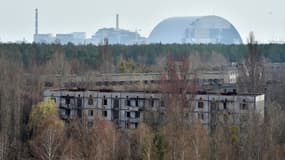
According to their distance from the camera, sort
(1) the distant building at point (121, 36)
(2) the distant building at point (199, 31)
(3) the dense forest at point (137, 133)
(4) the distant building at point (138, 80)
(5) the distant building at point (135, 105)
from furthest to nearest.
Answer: (1) the distant building at point (121, 36)
(2) the distant building at point (199, 31)
(4) the distant building at point (138, 80)
(5) the distant building at point (135, 105)
(3) the dense forest at point (137, 133)

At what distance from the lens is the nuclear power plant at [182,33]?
2741 inches

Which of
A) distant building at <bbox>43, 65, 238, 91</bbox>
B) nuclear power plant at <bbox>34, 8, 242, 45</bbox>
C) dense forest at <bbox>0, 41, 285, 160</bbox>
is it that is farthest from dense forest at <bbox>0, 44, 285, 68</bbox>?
nuclear power plant at <bbox>34, 8, 242, 45</bbox>

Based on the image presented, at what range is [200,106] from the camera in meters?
16.4

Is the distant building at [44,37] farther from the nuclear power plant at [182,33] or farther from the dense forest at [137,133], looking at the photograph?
the dense forest at [137,133]

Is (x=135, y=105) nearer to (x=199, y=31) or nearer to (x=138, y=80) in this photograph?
(x=138, y=80)

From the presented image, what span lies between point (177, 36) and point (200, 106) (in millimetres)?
57623

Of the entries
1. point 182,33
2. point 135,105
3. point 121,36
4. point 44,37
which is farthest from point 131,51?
point 44,37

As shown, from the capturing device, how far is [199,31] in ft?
230

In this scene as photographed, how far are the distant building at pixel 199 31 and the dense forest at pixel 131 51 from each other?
91.3ft

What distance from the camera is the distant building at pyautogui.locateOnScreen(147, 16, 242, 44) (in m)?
69.3

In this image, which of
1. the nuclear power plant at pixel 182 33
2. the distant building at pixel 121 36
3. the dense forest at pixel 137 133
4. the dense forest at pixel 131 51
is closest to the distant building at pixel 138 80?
the dense forest at pixel 137 133

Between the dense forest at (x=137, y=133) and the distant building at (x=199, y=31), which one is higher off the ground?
the distant building at (x=199, y=31)

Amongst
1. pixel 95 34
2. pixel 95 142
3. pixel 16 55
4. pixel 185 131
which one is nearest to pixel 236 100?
pixel 185 131

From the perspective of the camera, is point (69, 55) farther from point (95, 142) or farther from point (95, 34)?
point (95, 34)
